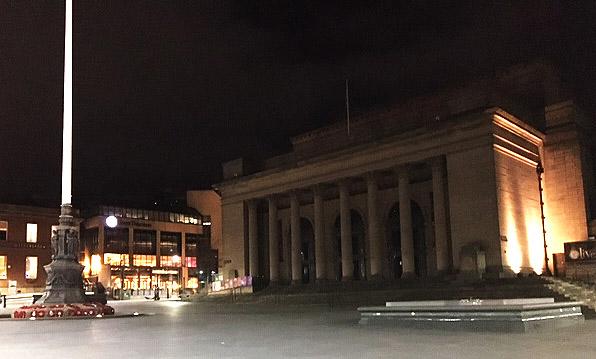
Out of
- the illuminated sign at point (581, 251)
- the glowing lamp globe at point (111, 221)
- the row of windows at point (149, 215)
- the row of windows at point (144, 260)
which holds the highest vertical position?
the row of windows at point (149, 215)

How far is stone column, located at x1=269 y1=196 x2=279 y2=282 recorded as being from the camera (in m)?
→ 58.1

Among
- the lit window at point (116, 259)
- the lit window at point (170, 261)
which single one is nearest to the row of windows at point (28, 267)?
the lit window at point (116, 259)

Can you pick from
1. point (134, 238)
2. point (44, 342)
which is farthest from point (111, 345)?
Result: point (134, 238)

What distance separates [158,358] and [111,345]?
3.19 m

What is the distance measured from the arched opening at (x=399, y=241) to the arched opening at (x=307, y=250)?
30.9 feet

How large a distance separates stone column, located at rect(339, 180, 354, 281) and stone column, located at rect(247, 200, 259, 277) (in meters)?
11.5

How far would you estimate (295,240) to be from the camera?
55938 mm

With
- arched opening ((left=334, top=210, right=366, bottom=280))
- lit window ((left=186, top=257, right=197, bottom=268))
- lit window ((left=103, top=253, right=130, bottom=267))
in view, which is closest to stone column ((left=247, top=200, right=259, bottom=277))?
arched opening ((left=334, top=210, right=366, bottom=280))

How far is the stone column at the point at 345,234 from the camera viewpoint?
170 feet

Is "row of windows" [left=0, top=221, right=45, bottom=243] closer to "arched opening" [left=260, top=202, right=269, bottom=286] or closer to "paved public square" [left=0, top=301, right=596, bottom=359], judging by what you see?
"arched opening" [left=260, top=202, right=269, bottom=286]

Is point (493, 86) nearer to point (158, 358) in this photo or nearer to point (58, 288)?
point (58, 288)

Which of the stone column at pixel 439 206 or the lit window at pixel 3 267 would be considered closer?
the stone column at pixel 439 206

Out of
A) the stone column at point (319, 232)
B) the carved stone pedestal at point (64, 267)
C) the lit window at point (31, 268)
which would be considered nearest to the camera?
the carved stone pedestal at point (64, 267)

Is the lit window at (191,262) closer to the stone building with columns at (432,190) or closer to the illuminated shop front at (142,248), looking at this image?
the illuminated shop front at (142,248)
